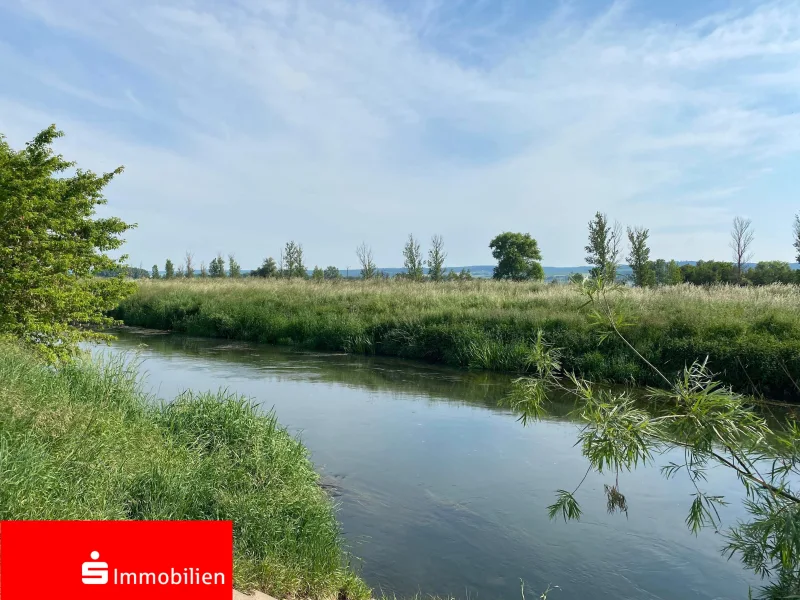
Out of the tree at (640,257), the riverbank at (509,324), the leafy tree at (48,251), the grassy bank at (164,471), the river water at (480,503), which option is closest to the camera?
the grassy bank at (164,471)

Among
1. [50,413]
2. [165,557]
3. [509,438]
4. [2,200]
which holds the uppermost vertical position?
[2,200]

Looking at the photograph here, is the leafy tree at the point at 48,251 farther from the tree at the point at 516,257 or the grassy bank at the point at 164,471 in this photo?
the tree at the point at 516,257

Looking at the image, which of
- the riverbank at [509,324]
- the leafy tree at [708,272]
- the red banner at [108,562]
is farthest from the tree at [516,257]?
the red banner at [108,562]

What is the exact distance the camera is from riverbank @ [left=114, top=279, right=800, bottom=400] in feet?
45.6

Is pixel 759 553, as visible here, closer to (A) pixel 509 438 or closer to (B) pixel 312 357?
(A) pixel 509 438

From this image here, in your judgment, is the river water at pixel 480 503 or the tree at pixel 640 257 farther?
the tree at pixel 640 257

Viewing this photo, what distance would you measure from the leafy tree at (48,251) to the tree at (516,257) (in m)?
37.4

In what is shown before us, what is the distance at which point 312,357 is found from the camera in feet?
63.1

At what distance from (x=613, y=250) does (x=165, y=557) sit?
31917 millimetres

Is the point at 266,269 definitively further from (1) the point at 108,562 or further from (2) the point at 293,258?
(1) the point at 108,562

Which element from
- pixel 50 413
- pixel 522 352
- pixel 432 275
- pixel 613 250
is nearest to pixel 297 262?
pixel 432 275

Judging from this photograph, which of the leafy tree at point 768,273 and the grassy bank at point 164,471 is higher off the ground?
the leafy tree at point 768,273

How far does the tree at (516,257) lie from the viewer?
46.1 meters

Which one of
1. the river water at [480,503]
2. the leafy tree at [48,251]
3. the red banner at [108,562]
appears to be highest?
the leafy tree at [48,251]
